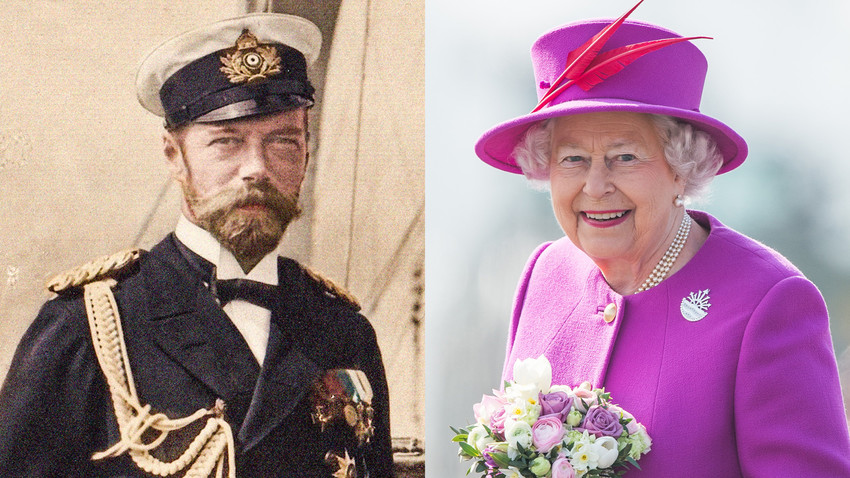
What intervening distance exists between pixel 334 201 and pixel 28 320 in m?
0.98

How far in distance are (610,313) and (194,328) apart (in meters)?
1.23

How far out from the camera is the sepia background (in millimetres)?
2725

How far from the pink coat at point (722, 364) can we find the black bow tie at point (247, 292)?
2.93ft

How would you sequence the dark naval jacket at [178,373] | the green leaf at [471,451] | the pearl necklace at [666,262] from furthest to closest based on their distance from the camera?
the dark naval jacket at [178,373], the pearl necklace at [666,262], the green leaf at [471,451]

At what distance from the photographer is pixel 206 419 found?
2.68m

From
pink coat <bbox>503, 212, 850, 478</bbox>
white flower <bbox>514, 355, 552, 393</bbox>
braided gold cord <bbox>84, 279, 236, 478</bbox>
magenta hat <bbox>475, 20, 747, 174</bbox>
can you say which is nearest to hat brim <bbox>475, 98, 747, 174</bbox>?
magenta hat <bbox>475, 20, 747, 174</bbox>

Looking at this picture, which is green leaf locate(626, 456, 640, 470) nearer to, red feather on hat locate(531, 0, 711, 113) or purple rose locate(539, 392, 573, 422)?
purple rose locate(539, 392, 573, 422)

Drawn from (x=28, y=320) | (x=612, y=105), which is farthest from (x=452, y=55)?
(x=28, y=320)

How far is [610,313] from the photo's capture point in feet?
7.95

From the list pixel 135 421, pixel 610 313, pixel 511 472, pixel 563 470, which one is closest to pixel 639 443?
pixel 563 470

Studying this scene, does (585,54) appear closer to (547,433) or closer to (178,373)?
(547,433)

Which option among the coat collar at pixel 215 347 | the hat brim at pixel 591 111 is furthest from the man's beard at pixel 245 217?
the hat brim at pixel 591 111

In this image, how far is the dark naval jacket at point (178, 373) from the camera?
8.46 ft

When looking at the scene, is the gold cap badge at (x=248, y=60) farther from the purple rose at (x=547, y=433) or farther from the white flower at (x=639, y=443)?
the white flower at (x=639, y=443)
